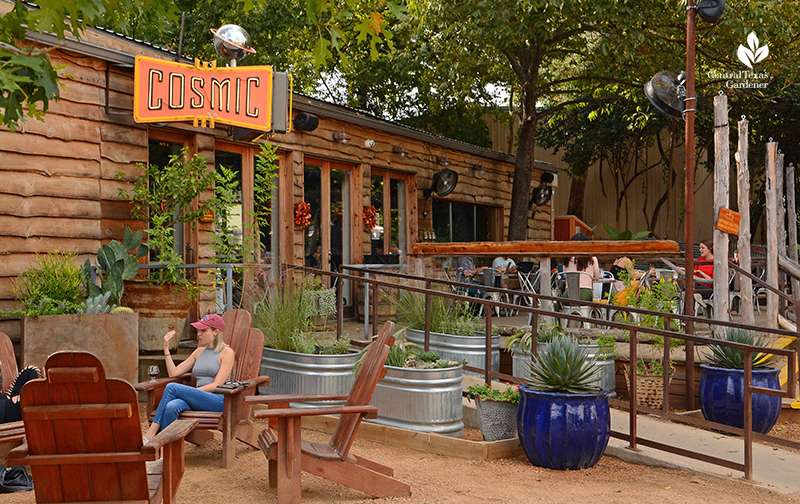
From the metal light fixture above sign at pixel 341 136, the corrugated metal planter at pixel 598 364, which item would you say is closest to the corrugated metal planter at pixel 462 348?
the corrugated metal planter at pixel 598 364

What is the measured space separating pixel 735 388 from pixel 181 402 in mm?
4576

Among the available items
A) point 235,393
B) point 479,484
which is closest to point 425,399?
point 479,484

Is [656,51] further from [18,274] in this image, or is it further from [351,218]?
[18,274]

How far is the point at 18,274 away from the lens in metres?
6.38

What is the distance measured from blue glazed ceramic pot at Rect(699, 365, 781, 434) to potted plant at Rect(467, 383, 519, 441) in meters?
2.17

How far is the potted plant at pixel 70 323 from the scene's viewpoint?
5789 mm

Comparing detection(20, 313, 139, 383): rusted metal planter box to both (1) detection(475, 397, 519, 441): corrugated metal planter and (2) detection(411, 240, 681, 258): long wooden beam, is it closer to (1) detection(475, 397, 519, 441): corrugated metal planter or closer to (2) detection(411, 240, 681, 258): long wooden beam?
(1) detection(475, 397, 519, 441): corrugated metal planter

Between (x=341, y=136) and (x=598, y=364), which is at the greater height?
(x=341, y=136)

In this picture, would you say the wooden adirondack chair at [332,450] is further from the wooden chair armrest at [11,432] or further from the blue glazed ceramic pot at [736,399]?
the blue glazed ceramic pot at [736,399]

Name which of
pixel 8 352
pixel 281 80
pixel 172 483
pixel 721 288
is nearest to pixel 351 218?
pixel 281 80

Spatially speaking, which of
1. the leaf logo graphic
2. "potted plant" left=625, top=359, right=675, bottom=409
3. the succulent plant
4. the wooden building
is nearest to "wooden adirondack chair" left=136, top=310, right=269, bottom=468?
the succulent plant

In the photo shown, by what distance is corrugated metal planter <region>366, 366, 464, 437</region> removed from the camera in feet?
17.0

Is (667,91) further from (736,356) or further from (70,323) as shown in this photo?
(70,323)

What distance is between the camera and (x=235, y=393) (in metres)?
4.66
